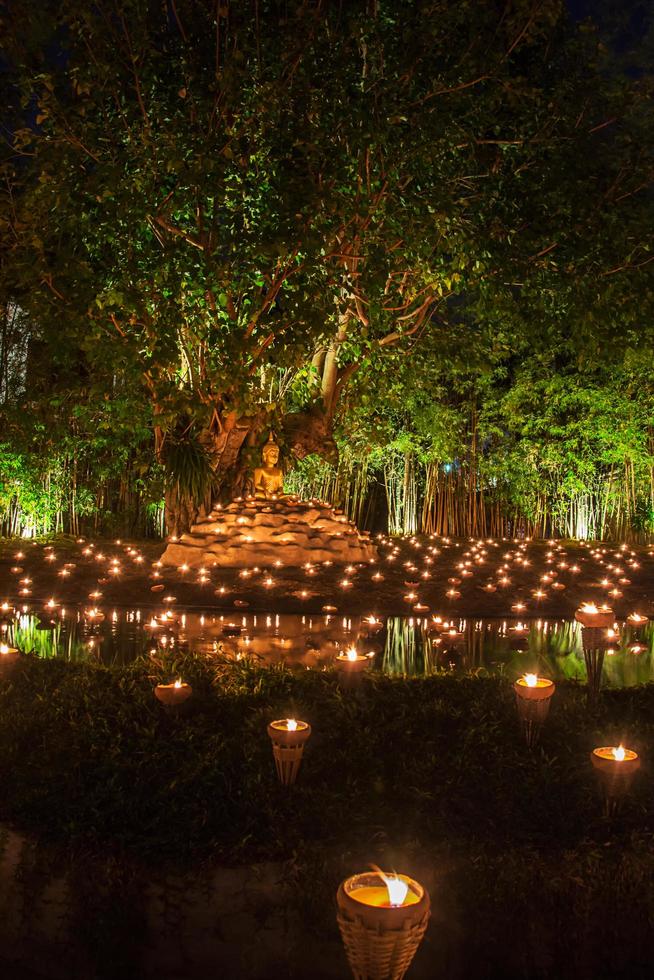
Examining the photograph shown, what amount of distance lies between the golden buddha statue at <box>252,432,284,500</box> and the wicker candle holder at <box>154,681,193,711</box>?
250 inches

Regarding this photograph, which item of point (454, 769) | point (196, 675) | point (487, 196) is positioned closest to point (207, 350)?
point (487, 196)

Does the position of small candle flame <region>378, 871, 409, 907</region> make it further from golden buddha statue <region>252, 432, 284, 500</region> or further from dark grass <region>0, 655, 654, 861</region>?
golden buddha statue <region>252, 432, 284, 500</region>

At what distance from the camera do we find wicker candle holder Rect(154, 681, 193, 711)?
10.9 ft

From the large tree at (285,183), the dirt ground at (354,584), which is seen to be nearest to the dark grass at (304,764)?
the dirt ground at (354,584)

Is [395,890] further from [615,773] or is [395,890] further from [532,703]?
[532,703]

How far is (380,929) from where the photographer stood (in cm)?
178

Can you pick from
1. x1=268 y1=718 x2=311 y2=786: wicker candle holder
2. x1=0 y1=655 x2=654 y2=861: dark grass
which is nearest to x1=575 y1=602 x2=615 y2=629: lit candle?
x1=0 y1=655 x2=654 y2=861: dark grass

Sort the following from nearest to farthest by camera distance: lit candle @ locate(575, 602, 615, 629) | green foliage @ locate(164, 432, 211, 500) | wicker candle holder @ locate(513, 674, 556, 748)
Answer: wicker candle holder @ locate(513, 674, 556, 748) < lit candle @ locate(575, 602, 615, 629) < green foliage @ locate(164, 432, 211, 500)

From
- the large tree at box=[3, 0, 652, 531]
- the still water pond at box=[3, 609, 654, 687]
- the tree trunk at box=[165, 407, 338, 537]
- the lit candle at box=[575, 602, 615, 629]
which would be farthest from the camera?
the tree trunk at box=[165, 407, 338, 537]

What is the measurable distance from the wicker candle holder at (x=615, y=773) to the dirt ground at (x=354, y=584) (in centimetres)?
362

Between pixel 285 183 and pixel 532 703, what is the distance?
5868mm

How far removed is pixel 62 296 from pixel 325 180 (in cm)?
291

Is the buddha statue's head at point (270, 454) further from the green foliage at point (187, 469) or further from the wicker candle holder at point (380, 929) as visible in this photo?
the wicker candle holder at point (380, 929)

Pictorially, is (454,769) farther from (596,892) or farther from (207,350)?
(207,350)
